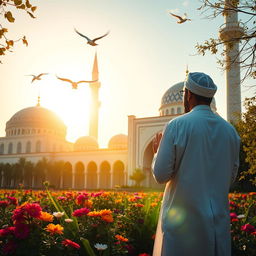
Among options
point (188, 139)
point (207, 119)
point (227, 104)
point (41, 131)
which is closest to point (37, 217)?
point (188, 139)

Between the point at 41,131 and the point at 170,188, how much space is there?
4068cm

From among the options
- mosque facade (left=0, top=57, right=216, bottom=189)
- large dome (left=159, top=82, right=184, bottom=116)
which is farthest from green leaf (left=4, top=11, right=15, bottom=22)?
large dome (left=159, top=82, right=184, bottom=116)

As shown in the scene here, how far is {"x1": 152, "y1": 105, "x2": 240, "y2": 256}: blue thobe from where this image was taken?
1.61 m

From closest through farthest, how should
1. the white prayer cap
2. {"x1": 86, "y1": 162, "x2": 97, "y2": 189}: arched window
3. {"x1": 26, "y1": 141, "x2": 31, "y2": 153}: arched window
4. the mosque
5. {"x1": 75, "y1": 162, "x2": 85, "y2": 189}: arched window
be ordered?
the white prayer cap, the mosque, {"x1": 86, "y1": 162, "x2": 97, "y2": 189}: arched window, {"x1": 75, "y1": 162, "x2": 85, "y2": 189}: arched window, {"x1": 26, "y1": 141, "x2": 31, "y2": 153}: arched window

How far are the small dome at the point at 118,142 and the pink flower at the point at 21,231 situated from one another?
36119 mm

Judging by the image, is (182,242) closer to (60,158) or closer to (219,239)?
(219,239)

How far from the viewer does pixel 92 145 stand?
3641cm

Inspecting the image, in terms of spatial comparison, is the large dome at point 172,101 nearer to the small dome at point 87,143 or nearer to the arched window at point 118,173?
the arched window at point 118,173

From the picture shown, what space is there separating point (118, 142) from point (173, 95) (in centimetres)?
1006

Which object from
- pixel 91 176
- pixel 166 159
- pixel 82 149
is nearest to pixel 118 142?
pixel 82 149

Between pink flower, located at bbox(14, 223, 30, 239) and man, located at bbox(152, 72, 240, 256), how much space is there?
937 millimetres

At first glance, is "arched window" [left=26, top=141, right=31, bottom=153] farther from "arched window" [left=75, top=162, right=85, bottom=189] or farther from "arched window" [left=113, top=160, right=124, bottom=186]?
"arched window" [left=113, top=160, right=124, bottom=186]

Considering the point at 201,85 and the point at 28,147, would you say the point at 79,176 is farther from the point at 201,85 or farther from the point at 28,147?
the point at 201,85

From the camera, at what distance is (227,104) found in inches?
831
